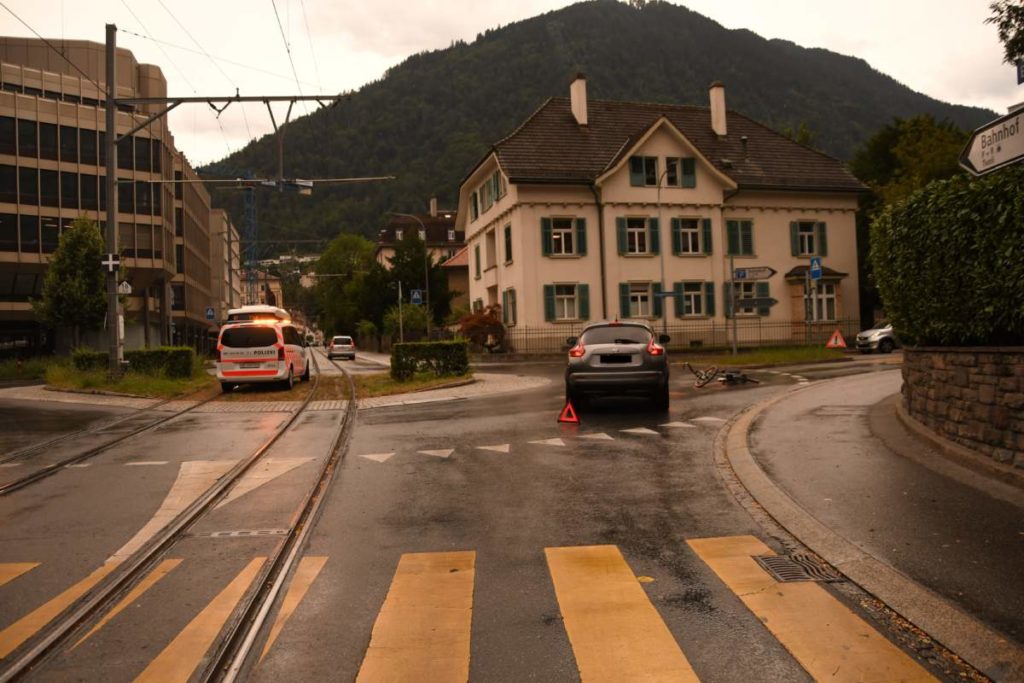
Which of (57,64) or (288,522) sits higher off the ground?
(57,64)

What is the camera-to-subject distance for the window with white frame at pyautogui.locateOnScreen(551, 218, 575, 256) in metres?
40.9

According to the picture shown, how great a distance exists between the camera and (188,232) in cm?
7194

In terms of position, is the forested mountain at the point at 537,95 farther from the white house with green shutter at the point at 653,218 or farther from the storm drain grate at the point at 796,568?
the storm drain grate at the point at 796,568

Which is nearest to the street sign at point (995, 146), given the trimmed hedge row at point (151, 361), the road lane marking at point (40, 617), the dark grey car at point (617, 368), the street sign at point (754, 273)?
the road lane marking at point (40, 617)

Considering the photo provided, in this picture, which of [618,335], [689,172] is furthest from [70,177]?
[618,335]

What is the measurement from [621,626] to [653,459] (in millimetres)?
5726

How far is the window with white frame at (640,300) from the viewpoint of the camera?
41844 millimetres

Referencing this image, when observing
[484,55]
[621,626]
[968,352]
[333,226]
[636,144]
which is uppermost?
[484,55]

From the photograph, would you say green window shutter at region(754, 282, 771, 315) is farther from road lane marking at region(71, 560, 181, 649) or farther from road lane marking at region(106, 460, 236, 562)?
road lane marking at region(71, 560, 181, 649)

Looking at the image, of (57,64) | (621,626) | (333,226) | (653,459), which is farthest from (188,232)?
(621,626)

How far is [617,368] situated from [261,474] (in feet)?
22.5

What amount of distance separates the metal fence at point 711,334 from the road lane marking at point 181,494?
2969cm

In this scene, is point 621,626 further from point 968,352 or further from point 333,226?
point 333,226

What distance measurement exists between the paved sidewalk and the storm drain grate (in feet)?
0.32
